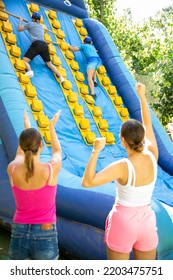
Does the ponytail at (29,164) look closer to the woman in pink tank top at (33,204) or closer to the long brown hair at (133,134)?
the woman in pink tank top at (33,204)

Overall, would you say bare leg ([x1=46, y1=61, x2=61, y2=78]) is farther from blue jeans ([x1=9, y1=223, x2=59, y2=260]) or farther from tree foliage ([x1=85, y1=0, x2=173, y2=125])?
tree foliage ([x1=85, y1=0, x2=173, y2=125])

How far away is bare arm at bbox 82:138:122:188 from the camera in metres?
1.58

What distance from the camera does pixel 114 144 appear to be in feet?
16.1

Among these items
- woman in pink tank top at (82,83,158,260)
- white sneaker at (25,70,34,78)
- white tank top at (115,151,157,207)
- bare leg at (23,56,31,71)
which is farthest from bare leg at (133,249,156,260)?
bare leg at (23,56,31,71)

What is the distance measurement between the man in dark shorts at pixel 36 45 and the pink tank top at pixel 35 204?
10.7ft

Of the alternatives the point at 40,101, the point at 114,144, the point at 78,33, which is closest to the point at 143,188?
the point at 40,101

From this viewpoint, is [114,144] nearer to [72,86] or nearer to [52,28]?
[72,86]

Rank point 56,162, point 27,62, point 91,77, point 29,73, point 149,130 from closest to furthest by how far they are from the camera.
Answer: point 56,162 < point 149,130 < point 29,73 < point 27,62 < point 91,77

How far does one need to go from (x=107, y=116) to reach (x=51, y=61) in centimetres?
115

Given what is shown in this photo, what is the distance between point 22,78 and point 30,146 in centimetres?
291

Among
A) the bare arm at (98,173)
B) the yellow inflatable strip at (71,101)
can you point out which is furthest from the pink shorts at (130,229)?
the yellow inflatable strip at (71,101)

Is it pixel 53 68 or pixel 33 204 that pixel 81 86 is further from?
pixel 33 204

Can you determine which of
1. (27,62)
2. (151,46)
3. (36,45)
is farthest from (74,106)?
(151,46)

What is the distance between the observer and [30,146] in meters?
1.62
